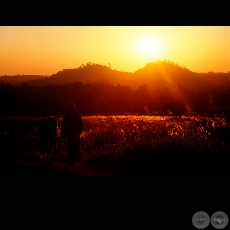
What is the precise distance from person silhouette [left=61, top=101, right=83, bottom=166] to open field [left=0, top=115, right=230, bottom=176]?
22 cm

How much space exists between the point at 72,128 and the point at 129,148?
1.18 meters

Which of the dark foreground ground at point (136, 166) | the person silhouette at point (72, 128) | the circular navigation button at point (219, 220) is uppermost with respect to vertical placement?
the person silhouette at point (72, 128)

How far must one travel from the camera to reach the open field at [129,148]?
5.41 m

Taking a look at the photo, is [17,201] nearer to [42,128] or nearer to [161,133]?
[42,128]

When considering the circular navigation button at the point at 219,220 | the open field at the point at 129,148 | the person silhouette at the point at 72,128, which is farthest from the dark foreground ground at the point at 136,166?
the circular navigation button at the point at 219,220

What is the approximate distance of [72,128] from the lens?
23.1 ft

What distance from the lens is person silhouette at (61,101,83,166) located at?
21.9 feet

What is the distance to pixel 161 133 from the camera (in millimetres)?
8430

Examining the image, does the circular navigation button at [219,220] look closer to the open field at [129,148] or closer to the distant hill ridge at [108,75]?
the open field at [129,148]

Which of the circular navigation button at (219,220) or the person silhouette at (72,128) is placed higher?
the person silhouette at (72,128)

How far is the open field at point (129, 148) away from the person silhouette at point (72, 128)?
0.22m

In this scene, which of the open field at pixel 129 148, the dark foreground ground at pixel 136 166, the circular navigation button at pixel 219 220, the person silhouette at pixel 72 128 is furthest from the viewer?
the person silhouette at pixel 72 128
